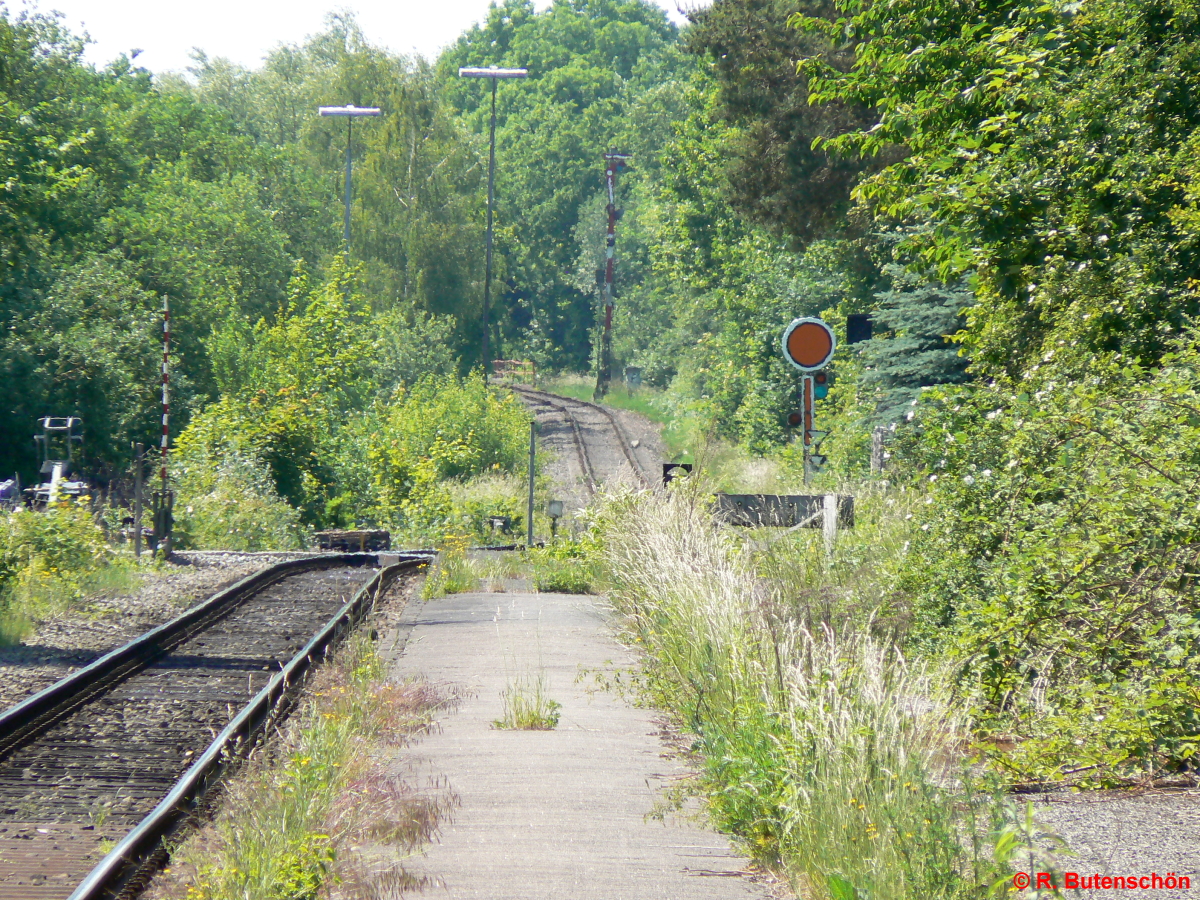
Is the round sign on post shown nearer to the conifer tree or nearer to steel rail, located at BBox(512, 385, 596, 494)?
the conifer tree

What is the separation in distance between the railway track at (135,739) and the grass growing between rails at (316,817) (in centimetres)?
32

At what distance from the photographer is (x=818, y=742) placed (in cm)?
558

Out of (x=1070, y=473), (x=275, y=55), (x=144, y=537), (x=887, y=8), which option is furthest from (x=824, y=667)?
(x=275, y=55)

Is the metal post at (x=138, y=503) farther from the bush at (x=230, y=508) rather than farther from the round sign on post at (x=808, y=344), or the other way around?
the round sign on post at (x=808, y=344)

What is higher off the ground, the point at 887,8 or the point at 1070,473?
the point at 887,8

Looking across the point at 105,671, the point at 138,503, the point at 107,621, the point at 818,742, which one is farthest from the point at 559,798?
the point at 138,503

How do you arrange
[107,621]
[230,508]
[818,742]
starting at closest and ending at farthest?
[818,742], [107,621], [230,508]

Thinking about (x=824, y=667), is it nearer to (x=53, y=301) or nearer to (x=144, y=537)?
(x=144, y=537)

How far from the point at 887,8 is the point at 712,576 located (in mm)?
7058

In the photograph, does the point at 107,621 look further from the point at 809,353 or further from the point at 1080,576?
the point at 1080,576

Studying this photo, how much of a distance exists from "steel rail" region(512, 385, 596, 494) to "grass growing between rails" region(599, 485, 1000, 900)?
21.3 m

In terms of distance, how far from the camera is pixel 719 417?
44000mm

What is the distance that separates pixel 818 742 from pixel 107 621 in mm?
10768

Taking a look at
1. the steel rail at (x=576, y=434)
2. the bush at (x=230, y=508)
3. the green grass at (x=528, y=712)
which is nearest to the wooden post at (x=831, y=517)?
the green grass at (x=528, y=712)
